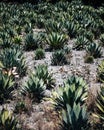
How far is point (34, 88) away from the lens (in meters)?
8.06

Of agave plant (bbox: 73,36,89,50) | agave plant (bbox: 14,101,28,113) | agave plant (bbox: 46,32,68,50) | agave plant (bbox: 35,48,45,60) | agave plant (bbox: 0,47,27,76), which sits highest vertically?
agave plant (bbox: 46,32,68,50)

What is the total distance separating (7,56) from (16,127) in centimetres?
394

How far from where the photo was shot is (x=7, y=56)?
32.8 feet

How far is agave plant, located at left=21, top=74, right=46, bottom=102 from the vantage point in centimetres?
805

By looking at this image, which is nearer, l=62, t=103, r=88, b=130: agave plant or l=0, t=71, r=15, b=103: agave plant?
l=62, t=103, r=88, b=130: agave plant

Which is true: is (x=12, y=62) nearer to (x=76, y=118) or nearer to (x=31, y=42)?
(x=31, y=42)

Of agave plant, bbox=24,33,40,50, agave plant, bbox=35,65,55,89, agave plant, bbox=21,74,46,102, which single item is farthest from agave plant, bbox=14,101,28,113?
agave plant, bbox=24,33,40,50

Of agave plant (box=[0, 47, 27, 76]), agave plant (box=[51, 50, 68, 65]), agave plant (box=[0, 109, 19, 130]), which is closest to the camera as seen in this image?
agave plant (box=[0, 109, 19, 130])

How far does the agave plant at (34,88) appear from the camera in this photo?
8.05m

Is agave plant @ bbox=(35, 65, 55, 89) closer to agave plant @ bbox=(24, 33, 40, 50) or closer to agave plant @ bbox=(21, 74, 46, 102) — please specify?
agave plant @ bbox=(21, 74, 46, 102)

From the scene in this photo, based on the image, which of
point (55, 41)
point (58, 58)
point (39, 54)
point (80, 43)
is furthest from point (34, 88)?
point (80, 43)

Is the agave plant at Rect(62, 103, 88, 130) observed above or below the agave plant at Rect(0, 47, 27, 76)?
below

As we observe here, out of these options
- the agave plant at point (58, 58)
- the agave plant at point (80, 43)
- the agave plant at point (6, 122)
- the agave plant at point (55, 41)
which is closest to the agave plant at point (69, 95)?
the agave plant at point (6, 122)

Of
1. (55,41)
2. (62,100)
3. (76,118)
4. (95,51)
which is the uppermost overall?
(55,41)
